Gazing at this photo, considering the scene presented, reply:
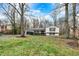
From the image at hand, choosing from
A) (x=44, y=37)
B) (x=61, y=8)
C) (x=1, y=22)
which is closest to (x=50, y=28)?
(x=44, y=37)

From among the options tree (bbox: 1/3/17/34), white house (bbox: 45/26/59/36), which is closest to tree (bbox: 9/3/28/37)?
tree (bbox: 1/3/17/34)

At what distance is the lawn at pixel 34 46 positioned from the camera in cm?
201

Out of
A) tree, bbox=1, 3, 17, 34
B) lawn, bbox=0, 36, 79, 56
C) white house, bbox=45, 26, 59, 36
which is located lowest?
lawn, bbox=0, 36, 79, 56

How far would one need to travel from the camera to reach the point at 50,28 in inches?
79.6

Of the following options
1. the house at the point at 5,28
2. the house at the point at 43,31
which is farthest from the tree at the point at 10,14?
the house at the point at 43,31

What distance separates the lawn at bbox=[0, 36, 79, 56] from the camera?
2014mm

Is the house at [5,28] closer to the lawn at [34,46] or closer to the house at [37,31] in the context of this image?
the lawn at [34,46]

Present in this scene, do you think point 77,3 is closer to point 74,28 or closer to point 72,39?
point 74,28

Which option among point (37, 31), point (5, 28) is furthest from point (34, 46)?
point (5, 28)

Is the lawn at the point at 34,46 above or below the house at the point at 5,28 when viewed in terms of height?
below

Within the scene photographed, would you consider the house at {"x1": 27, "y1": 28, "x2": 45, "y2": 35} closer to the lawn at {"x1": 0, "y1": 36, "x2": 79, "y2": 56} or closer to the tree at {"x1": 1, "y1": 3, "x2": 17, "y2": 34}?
the lawn at {"x1": 0, "y1": 36, "x2": 79, "y2": 56}

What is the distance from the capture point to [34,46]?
6.70 feet

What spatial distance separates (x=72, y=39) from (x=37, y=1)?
627 millimetres

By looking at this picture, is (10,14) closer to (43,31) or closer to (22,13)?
(22,13)
